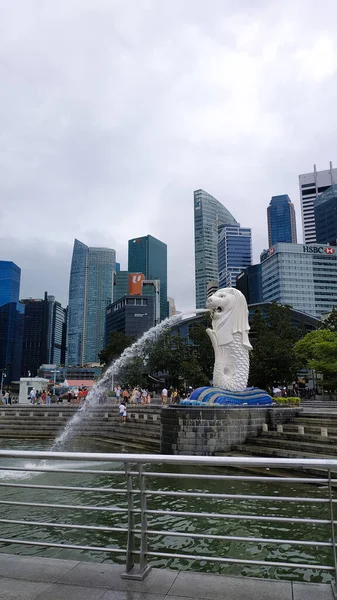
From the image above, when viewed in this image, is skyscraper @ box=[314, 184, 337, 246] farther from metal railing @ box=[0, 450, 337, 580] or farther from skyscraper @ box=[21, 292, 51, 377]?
metal railing @ box=[0, 450, 337, 580]

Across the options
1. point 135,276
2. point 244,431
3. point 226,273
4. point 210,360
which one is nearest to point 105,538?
point 244,431

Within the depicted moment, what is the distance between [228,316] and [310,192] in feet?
627

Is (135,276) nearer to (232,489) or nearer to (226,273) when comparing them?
(226,273)

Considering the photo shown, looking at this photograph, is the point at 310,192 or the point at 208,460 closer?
the point at 208,460

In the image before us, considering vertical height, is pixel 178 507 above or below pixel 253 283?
below

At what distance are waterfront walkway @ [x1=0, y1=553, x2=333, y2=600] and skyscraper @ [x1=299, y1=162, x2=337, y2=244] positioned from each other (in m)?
197

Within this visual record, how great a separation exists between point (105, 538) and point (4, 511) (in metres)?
2.54

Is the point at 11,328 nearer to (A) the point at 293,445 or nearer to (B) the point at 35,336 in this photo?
(B) the point at 35,336

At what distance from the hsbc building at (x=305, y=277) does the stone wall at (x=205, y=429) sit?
90.6 meters

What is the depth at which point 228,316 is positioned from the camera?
1783 cm

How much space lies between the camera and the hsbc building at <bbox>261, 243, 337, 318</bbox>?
341 feet

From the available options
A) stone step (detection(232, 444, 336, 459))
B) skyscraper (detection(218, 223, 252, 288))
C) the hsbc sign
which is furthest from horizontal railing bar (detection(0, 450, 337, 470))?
skyscraper (detection(218, 223, 252, 288))

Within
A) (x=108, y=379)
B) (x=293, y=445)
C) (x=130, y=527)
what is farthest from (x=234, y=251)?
(x=130, y=527)

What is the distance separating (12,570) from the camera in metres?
3.43
